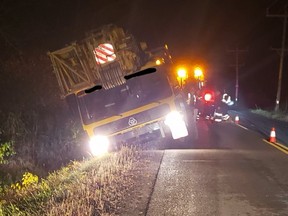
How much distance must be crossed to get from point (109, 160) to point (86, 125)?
178 cm

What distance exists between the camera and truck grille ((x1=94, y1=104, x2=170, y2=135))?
11484 millimetres

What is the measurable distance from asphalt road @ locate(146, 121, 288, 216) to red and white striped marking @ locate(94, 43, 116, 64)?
106 inches

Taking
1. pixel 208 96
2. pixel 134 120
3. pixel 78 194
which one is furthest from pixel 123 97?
pixel 208 96

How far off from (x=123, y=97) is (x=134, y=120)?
0.63 m

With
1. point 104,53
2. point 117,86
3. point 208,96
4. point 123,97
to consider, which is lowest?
point 208,96

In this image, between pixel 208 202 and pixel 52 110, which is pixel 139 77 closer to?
pixel 208 202

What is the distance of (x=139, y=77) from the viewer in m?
11.3

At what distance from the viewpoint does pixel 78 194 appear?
698 centimetres

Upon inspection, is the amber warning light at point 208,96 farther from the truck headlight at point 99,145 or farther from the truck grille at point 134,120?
the truck headlight at point 99,145

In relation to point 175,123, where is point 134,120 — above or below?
above

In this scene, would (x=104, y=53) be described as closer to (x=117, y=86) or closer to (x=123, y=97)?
(x=117, y=86)

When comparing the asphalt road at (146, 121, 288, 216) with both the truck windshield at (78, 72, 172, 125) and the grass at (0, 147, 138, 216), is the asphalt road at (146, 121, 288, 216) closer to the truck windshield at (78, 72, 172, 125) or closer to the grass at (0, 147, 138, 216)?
the grass at (0, 147, 138, 216)

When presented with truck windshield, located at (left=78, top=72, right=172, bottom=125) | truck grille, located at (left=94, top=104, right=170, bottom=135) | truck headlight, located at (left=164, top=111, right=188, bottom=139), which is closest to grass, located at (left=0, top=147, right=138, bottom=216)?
truck grille, located at (left=94, top=104, right=170, bottom=135)

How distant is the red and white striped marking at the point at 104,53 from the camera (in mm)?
11000
